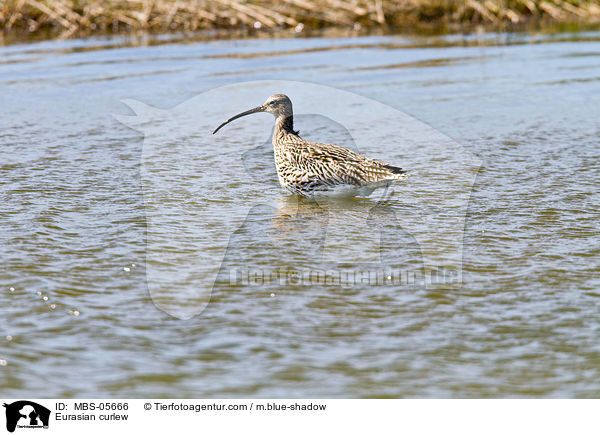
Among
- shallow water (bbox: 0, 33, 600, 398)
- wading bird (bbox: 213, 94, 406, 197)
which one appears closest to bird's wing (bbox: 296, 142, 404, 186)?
wading bird (bbox: 213, 94, 406, 197)

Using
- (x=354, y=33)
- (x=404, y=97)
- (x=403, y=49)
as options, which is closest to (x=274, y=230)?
(x=404, y=97)

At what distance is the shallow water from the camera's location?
17.3 ft

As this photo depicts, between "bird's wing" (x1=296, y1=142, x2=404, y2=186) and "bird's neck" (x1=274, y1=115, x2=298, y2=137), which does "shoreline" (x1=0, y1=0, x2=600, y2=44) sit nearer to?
"bird's neck" (x1=274, y1=115, x2=298, y2=137)

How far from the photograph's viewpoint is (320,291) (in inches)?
259

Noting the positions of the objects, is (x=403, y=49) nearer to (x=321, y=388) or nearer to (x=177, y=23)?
(x=177, y=23)

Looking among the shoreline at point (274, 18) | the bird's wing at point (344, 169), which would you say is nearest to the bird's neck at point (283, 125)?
the bird's wing at point (344, 169)

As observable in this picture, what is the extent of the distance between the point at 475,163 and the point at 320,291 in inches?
182
